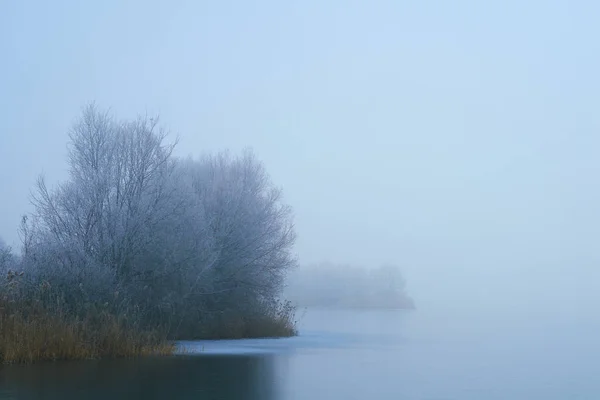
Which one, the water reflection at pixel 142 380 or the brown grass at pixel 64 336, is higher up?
the brown grass at pixel 64 336

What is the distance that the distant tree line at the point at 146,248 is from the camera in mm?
22109

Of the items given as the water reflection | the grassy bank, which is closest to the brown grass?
the grassy bank

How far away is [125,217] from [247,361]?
8142 mm

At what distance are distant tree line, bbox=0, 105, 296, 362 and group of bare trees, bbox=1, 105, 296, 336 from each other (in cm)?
3

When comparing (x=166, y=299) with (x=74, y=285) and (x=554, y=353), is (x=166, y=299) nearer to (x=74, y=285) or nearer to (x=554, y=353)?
(x=74, y=285)

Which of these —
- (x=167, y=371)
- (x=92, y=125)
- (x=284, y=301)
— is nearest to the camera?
(x=167, y=371)

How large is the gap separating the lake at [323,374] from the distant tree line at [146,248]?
2.39 m

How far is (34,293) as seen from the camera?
20.2m

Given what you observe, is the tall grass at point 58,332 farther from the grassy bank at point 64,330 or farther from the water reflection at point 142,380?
the water reflection at point 142,380

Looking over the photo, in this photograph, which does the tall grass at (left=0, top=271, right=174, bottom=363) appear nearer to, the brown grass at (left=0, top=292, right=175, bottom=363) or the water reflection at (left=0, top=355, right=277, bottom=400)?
the brown grass at (left=0, top=292, right=175, bottom=363)

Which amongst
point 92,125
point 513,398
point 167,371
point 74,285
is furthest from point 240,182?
point 513,398

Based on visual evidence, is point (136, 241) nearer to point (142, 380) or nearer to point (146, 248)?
point (146, 248)

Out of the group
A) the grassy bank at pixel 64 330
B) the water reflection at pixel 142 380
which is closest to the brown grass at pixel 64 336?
the grassy bank at pixel 64 330

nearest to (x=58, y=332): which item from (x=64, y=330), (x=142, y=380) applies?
(x=64, y=330)
